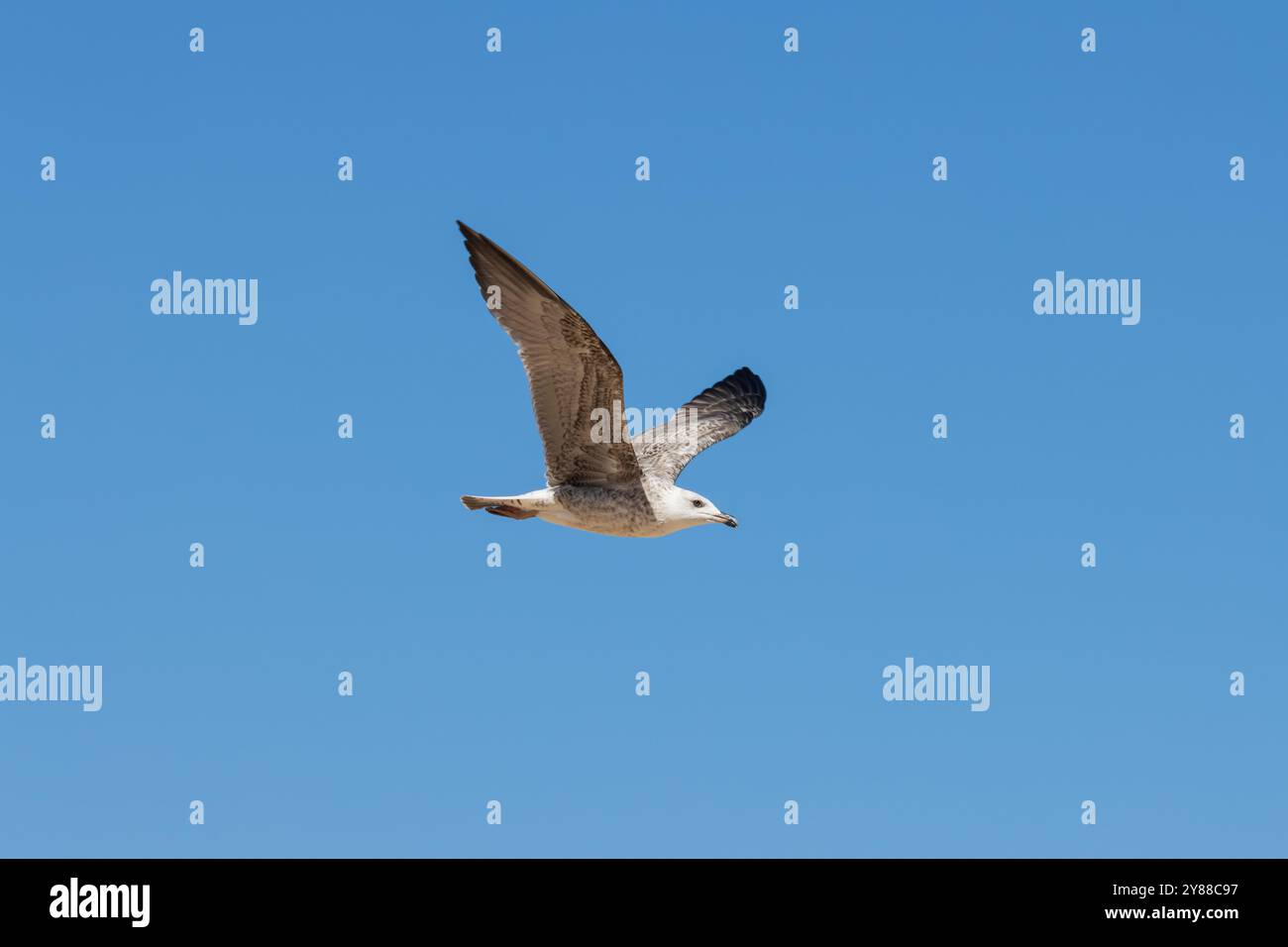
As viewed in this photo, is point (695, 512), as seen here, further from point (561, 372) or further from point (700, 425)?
point (700, 425)

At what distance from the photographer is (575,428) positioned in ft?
66.6

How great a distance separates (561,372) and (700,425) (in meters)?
7.35

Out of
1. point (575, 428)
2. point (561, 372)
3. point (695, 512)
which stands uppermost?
point (561, 372)

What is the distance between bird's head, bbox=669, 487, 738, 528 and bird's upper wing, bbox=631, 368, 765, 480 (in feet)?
5.35

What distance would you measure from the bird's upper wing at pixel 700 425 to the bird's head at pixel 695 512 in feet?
5.35

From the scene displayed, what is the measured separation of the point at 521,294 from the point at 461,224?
1037 mm

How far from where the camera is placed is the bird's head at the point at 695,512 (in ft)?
69.8

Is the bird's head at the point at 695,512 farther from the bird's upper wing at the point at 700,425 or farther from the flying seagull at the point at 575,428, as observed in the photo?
the bird's upper wing at the point at 700,425

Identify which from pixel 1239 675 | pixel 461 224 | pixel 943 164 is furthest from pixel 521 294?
pixel 1239 675

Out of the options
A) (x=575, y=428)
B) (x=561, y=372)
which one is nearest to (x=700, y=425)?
(x=575, y=428)

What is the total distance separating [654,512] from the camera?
21203 mm

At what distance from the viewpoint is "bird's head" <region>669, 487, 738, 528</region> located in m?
21.3

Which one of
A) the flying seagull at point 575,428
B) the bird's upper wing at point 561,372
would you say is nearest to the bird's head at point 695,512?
the flying seagull at point 575,428

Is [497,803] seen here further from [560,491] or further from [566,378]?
[566,378]
